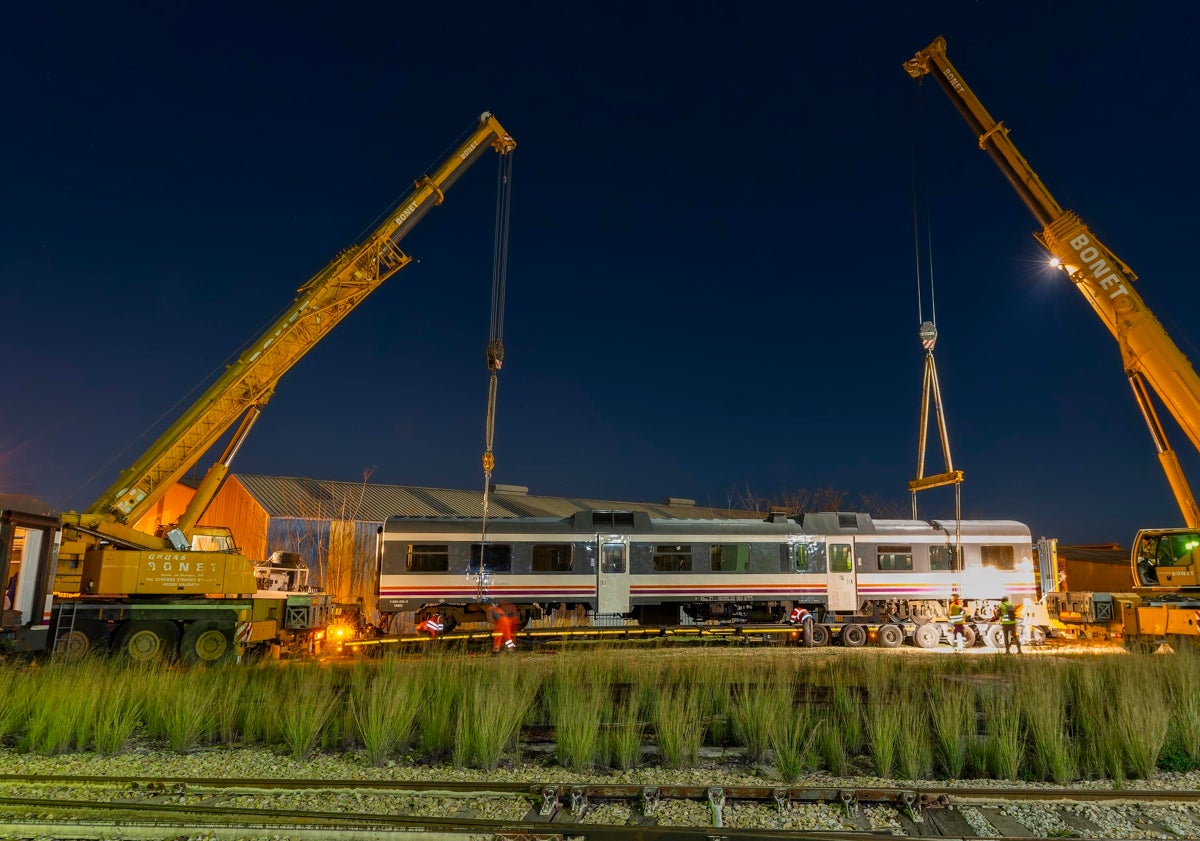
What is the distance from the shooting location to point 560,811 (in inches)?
284

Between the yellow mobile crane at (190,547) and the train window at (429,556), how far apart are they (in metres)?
3.48

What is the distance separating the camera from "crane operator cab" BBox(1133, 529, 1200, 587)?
1884cm

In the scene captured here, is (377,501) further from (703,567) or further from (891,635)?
(891,635)

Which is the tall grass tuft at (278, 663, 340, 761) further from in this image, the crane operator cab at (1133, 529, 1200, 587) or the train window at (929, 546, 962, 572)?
the crane operator cab at (1133, 529, 1200, 587)

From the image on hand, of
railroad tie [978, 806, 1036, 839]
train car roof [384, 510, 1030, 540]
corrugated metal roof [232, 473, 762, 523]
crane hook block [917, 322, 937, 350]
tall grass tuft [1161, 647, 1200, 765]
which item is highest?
crane hook block [917, 322, 937, 350]

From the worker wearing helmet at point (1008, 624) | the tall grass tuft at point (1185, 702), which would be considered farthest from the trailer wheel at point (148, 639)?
the worker wearing helmet at point (1008, 624)

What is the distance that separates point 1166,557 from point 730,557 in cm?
1030

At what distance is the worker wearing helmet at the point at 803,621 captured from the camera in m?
22.1

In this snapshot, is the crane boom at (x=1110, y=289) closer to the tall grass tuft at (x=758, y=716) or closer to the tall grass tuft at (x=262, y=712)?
the tall grass tuft at (x=758, y=716)

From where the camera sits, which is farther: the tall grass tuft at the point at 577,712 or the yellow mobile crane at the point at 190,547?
the yellow mobile crane at the point at 190,547

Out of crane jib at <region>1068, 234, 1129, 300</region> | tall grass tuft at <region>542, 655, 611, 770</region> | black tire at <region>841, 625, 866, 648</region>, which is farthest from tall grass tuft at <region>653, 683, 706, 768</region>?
crane jib at <region>1068, 234, 1129, 300</region>

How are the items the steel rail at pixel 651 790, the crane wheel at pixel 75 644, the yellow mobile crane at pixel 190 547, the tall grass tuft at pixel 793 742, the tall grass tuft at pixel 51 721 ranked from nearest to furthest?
the steel rail at pixel 651 790
the tall grass tuft at pixel 793 742
the tall grass tuft at pixel 51 721
the crane wheel at pixel 75 644
the yellow mobile crane at pixel 190 547

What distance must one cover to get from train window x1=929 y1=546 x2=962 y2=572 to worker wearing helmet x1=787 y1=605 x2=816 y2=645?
3830 mm

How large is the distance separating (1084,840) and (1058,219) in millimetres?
17487
